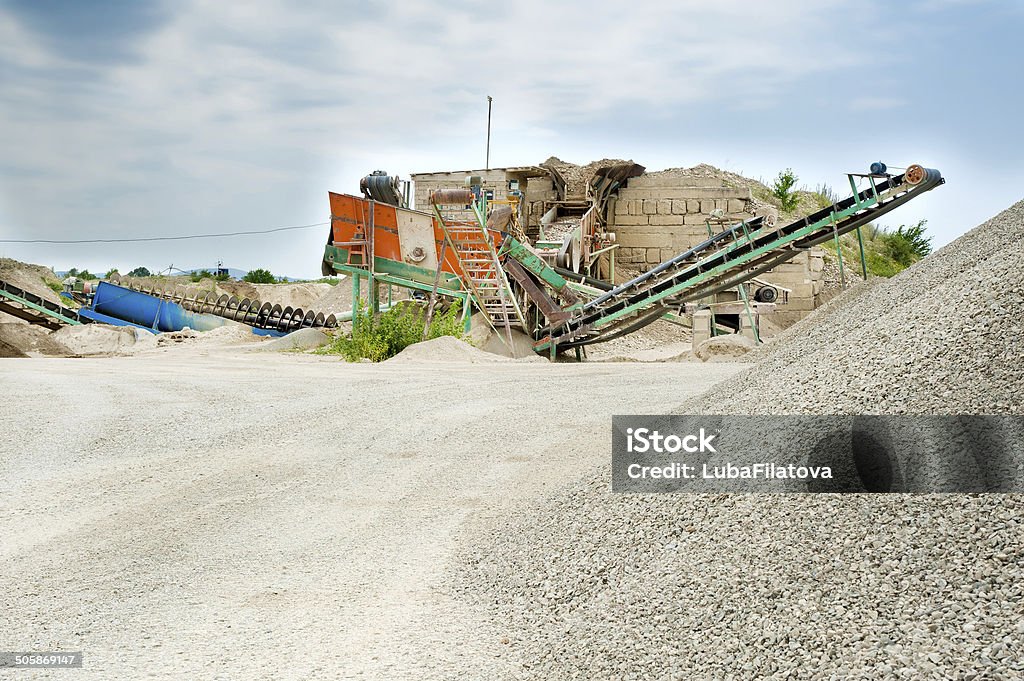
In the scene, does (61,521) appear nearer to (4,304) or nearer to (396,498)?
(396,498)

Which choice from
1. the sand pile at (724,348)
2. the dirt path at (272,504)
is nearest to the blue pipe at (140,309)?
the dirt path at (272,504)

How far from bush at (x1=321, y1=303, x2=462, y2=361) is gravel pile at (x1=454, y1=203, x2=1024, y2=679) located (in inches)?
336

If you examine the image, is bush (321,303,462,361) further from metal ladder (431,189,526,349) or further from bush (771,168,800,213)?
bush (771,168,800,213)

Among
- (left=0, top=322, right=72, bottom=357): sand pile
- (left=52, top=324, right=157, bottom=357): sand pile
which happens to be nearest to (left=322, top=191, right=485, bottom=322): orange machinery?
(left=52, top=324, right=157, bottom=357): sand pile

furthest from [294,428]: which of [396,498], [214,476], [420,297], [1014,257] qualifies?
[420,297]

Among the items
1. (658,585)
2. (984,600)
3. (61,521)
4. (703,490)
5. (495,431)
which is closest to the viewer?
(984,600)

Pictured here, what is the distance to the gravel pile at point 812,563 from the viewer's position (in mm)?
2848

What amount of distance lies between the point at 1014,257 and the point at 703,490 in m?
2.01

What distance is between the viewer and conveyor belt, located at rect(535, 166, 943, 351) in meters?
12.4

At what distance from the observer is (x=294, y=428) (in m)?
7.46

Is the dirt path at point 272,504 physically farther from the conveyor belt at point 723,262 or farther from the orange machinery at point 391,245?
the orange machinery at point 391,245

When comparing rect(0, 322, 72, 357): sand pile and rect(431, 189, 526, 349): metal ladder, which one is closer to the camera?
rect(431, 189, 526, 349): metal ladder

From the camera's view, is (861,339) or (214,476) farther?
(214,476)

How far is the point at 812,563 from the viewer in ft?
10.7
